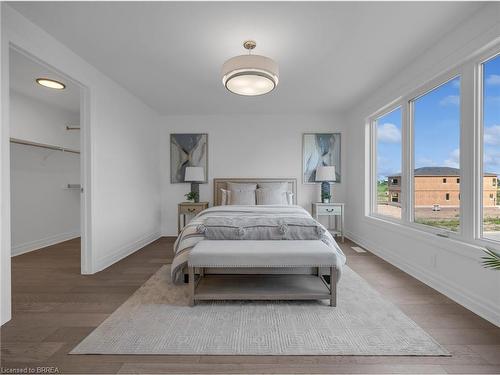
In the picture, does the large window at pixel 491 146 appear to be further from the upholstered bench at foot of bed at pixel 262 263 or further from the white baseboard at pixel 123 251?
the white baseboard at pixel 123 251

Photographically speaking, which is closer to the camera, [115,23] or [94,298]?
[115,23]

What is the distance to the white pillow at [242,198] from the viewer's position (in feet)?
13.8

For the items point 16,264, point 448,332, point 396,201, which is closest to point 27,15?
point 16,264

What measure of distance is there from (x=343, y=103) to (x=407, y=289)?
308 centimetres

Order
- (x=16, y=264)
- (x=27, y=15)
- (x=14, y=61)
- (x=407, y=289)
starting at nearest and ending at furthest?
(x=27, y=15), (x=407, y=289), (x=14, y=61), (x=16, y=264)

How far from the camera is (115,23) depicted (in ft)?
6.87

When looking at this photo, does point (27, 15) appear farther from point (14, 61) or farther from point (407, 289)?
point (407, 289)

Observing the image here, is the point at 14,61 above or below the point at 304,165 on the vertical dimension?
above

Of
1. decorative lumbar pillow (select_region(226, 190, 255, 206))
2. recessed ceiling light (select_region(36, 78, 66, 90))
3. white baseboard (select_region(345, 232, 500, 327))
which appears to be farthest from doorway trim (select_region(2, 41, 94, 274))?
white baseboard (select_region(345, 232, 500, 327))

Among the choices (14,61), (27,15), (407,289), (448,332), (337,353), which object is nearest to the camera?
(337,353)

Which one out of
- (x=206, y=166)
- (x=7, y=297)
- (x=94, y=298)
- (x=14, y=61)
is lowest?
(x=94, y=298)

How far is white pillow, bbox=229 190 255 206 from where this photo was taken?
4.21 metres

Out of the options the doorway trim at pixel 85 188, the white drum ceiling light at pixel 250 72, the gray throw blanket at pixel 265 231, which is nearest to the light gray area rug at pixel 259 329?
the gray throw blanket at pixel 265 231

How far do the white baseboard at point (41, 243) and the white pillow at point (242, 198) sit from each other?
318 cm
